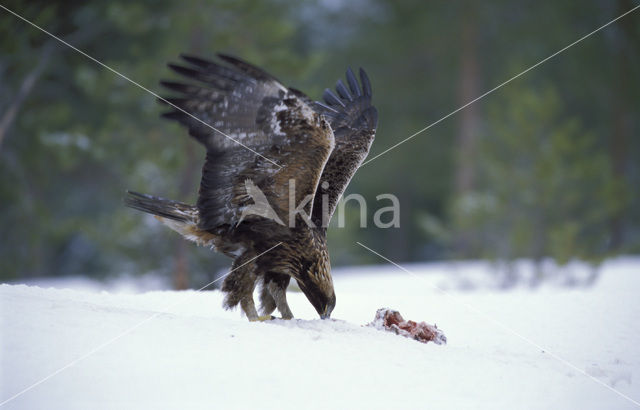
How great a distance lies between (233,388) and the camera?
9.90 ft

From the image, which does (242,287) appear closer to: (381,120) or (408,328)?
(408,328)

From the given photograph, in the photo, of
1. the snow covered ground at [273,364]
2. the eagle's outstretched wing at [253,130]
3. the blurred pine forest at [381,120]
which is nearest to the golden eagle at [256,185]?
the eagle's outstretched wing at [253,130]

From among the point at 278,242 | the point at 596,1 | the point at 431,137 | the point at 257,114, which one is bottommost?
the point at 278,242

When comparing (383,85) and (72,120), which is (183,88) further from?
(383,85)

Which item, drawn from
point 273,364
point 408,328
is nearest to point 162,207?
point 273,364

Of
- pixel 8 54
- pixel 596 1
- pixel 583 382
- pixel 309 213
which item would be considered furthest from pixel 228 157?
pixel 596 1

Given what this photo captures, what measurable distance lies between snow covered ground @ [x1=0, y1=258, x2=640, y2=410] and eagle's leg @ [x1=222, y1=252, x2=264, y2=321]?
452 millimetres

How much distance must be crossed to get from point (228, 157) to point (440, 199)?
18.0 metres

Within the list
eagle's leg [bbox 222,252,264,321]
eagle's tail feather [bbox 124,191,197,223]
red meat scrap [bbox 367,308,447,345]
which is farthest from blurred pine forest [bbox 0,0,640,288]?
red meat scrap [bbox 367,308,447,345]

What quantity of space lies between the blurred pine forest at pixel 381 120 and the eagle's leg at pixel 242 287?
4843 mm

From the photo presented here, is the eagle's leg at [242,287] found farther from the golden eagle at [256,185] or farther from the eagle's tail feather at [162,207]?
the eagle's tail feather at [162,207]

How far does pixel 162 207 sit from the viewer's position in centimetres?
469

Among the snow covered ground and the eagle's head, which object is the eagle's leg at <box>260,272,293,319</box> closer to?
the eagle's head

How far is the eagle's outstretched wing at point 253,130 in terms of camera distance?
3986 mm
